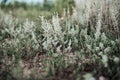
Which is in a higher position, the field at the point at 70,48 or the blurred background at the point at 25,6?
the blurred background at the point at 25,6

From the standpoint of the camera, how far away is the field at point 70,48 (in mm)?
3990

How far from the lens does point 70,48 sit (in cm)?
469

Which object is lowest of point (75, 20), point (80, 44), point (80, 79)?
point (80, 79)

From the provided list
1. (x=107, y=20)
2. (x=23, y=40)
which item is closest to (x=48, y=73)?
(x=23, y=40)

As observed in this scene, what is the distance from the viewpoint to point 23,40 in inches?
206

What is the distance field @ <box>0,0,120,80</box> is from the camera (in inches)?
157

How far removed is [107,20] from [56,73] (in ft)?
5.75

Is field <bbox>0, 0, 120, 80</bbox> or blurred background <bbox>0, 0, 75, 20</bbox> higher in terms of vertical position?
blurred background <bbox>0, 0, 75, 20</bbox>

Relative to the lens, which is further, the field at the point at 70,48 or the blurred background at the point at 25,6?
the blurred background at the point at 25,6

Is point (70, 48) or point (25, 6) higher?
point (25, 6)

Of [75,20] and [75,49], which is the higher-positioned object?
[75,20]

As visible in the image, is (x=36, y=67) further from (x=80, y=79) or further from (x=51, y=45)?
(x=80, y=79)

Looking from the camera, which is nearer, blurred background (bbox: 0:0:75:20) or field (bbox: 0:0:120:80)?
field (bbox: 0:0:120:80)

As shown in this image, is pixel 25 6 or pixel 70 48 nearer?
pixel 70 48
